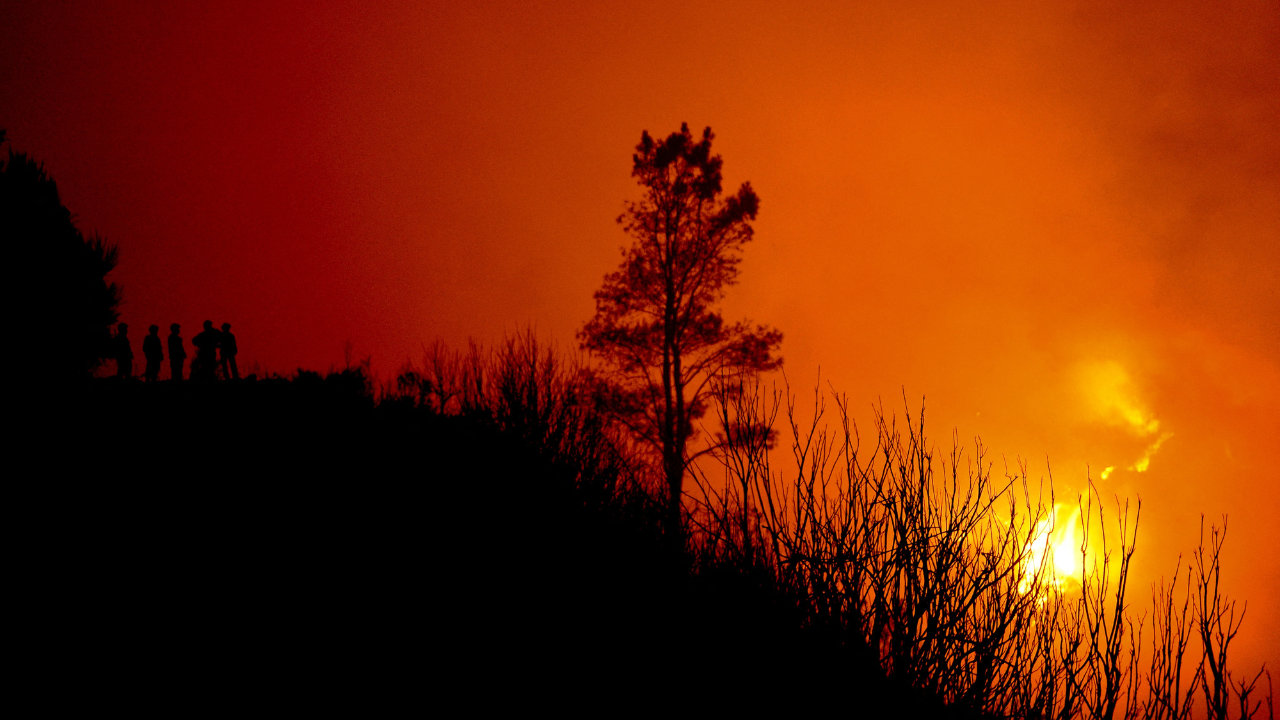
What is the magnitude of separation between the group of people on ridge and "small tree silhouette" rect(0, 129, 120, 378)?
92cm

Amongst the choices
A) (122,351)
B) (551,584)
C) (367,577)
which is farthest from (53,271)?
(551,584)

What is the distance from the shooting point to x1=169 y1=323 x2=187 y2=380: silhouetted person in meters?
17.0

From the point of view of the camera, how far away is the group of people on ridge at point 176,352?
1703cm

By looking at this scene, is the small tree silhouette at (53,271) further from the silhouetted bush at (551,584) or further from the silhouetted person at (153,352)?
the silhouetted bush at (551,584)

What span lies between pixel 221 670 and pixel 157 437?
5.81 m

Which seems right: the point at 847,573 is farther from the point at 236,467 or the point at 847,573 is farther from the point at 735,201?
the point at 735,201

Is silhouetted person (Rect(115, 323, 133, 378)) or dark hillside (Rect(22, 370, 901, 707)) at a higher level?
silhouetted person (Rect(115, 323, 133, 378))

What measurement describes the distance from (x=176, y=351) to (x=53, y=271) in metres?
3.77

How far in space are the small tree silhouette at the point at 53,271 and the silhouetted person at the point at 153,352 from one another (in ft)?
4.70

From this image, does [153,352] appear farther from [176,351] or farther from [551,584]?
[551,584]

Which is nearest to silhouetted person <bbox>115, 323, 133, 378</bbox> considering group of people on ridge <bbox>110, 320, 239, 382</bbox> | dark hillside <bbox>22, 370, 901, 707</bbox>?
group of people on ridge <bbox>110, 320, 239, 382</bbox>

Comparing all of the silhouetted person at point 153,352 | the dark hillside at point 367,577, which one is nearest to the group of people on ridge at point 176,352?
the silhouetted person at point 153,352

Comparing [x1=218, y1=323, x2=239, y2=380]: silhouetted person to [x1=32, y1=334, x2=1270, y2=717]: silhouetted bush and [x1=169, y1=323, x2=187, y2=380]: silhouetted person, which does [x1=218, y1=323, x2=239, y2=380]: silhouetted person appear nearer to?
[x1=169, y1=323, x2=187, y2=380]: silhouetted person

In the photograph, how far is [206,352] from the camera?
17062mm
